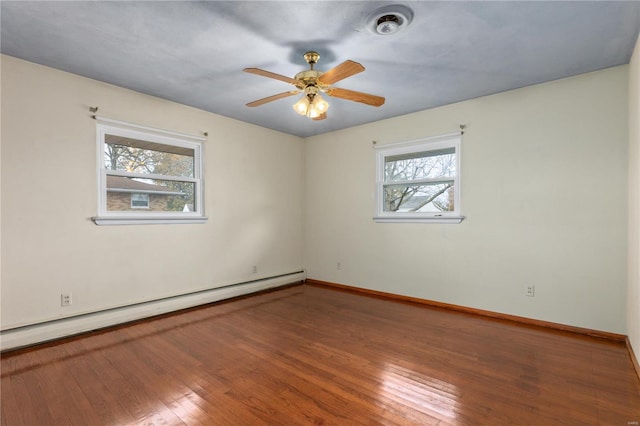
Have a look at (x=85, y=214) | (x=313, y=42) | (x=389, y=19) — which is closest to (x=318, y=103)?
(x=313, y=42)

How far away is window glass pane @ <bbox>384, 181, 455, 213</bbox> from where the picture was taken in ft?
12.9

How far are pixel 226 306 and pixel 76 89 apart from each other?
282 cm

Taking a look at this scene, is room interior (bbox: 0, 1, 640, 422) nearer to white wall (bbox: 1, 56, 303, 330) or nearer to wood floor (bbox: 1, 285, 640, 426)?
white wall (bbox: 1, 56, 303, 330)

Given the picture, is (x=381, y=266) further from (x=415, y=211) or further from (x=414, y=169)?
(x=414, y=169)

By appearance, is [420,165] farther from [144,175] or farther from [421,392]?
[144,175]

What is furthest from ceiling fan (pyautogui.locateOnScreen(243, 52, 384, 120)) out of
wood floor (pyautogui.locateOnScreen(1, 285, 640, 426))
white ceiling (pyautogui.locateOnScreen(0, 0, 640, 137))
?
wood floor (pyautogui.locateOnScreen(1, 285, 640, 426))

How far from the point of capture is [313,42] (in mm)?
2402

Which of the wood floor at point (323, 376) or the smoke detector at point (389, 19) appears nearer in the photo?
the wood floor at point (323, 376)

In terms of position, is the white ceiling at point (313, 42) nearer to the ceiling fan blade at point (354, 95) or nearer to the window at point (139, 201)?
the ceiling fan blade at point (354, 95)

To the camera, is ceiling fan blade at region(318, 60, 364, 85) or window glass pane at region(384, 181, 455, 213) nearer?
ceiling fan blade at region(318, 60, 364, 85)

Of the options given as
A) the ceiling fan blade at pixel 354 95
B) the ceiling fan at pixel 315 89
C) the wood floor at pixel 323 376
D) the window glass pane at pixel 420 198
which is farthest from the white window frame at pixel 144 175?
the window glass pane at pixel 420 198

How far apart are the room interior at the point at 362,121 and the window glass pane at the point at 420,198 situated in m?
0.23

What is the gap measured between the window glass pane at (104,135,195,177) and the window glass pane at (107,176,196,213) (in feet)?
0.41

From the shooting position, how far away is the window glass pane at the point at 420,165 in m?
3.90
